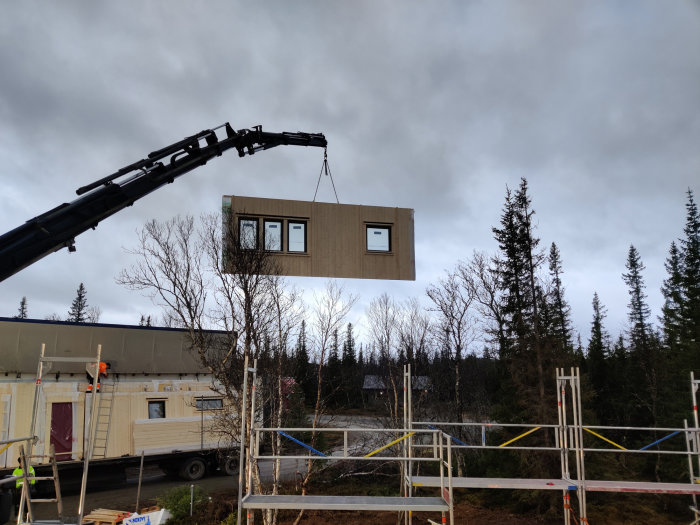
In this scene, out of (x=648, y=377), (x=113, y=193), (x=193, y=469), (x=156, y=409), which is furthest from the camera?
(x=648, y=377)

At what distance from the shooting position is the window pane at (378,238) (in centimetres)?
647

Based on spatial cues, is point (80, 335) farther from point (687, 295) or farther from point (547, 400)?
point (687, 295)

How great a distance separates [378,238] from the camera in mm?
6512

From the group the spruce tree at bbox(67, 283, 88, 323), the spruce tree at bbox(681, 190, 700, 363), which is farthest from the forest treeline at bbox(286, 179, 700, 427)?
the spruce tree at bbox(67, 283, 88, 323)

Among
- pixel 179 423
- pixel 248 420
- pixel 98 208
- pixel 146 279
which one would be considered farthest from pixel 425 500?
pixel 179 423

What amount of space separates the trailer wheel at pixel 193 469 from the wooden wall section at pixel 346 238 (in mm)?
12700

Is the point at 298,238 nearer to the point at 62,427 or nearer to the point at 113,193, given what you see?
the point at 113,193

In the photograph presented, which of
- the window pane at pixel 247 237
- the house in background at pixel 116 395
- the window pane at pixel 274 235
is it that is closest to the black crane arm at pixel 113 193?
the window pane at pixel 247 237

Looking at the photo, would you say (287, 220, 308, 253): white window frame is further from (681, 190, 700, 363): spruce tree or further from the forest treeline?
(681, 190, 700, 363): spruce tree

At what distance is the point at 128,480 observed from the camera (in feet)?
59.0

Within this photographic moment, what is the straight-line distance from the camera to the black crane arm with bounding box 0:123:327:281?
727 cm

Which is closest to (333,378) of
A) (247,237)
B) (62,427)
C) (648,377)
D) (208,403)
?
(208,403)

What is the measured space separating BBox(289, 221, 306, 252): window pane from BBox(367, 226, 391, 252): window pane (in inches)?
31.7

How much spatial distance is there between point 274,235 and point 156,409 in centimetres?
1147
